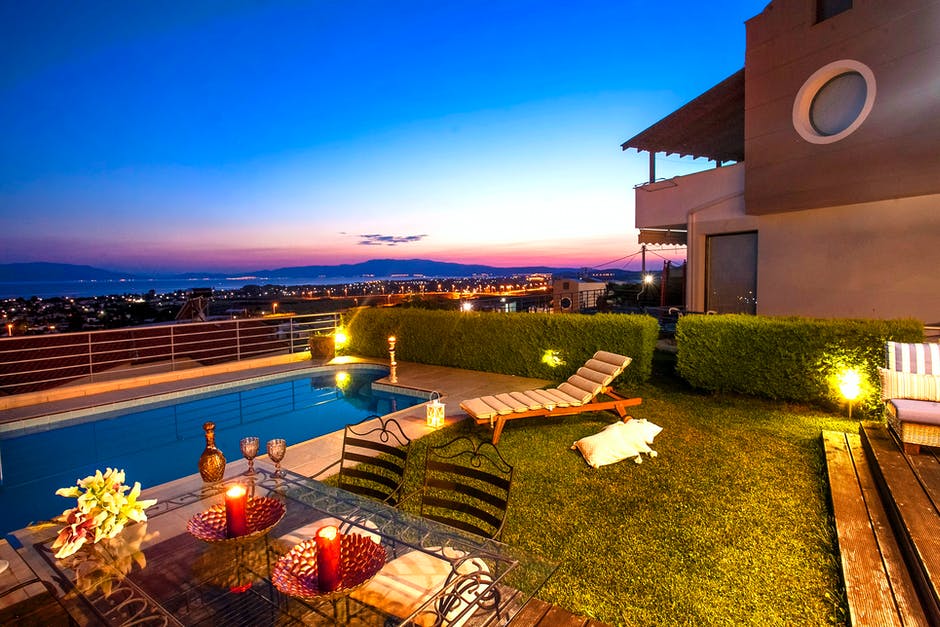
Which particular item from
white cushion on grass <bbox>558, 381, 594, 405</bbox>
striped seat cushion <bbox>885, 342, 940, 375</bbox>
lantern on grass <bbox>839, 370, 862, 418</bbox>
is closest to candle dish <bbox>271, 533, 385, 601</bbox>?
white cushion on grass <bbox>558, 381, 594, 405</bbox>

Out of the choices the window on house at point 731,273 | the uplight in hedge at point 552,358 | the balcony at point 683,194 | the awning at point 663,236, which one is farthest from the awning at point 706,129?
the uplight in hedge at point 552,358

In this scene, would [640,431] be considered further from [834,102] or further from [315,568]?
[834,102]

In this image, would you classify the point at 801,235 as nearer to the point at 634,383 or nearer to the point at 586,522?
the point at 634,383

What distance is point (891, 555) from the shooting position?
2988mm

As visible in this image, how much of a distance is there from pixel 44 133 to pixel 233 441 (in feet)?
50.6

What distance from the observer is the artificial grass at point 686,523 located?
8.94 feet

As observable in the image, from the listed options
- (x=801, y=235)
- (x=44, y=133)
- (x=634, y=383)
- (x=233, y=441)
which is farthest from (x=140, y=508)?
(x=44, y=133)

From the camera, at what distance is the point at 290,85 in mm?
13258

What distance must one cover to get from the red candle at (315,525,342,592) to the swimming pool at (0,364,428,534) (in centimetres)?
444

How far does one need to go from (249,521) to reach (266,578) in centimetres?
40

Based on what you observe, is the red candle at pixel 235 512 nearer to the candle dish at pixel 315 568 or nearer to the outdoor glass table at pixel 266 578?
the outdoor glass table at pixel 266 578

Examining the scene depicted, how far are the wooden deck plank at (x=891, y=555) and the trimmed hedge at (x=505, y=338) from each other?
12.3 feet

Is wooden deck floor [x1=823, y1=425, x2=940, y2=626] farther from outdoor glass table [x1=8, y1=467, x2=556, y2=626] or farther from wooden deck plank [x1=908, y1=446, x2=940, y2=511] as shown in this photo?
outdoor glass table [x1=8, y1=467, x2=556, y2=626]

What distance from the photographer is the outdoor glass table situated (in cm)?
173
